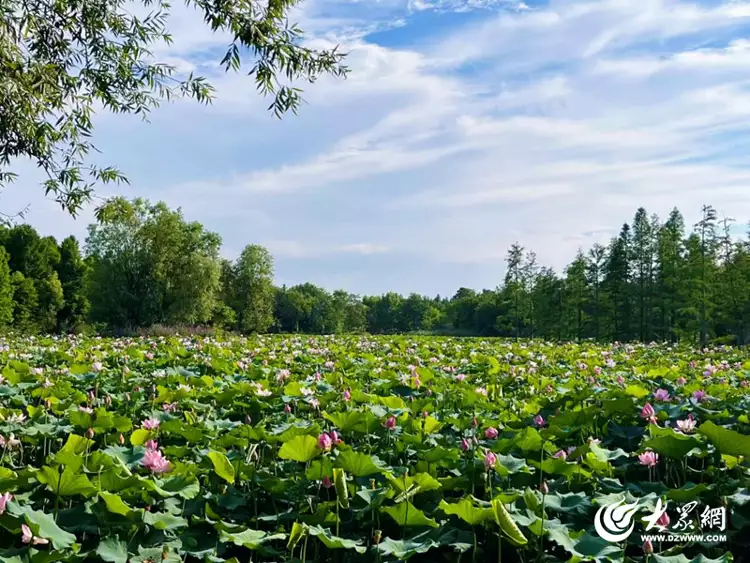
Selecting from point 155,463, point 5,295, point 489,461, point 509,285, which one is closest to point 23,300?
point 5,295

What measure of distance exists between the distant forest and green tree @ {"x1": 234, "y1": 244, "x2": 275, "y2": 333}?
0.29 feet

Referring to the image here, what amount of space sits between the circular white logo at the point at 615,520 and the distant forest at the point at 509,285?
29202 millimetres

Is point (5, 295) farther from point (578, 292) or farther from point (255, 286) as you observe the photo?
point (578, 292)

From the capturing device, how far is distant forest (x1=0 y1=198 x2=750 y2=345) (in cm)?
3294

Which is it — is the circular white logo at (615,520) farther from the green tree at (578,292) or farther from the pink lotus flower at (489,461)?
the green tree at (578,292)

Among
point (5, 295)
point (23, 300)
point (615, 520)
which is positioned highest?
point (5, 295)

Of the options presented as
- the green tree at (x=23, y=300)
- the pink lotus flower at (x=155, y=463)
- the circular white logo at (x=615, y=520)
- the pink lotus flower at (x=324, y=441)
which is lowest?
the circular white logo at (x=615, y=520)

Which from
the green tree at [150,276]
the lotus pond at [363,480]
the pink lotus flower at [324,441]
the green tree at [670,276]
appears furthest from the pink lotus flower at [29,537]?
the green tree at [150,276]

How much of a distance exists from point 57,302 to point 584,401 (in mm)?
59466

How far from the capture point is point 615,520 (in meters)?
2.34

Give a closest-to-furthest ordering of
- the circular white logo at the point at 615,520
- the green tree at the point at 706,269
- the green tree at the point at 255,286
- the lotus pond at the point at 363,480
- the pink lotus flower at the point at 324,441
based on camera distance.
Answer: the lotus pond at the point at 363,480, the circular white logo at the point at 615,520, the pink lotus flower at the point at 324,441, the green tree at the point at 706,269, the green tree at the point at 255,286

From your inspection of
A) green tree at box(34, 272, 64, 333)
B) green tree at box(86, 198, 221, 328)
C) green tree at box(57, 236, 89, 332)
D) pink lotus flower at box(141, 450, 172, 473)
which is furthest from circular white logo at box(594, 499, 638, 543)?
green tree at box(57, 236, 89, 332)

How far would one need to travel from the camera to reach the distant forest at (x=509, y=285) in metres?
32.9

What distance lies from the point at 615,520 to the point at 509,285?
44188 mm
